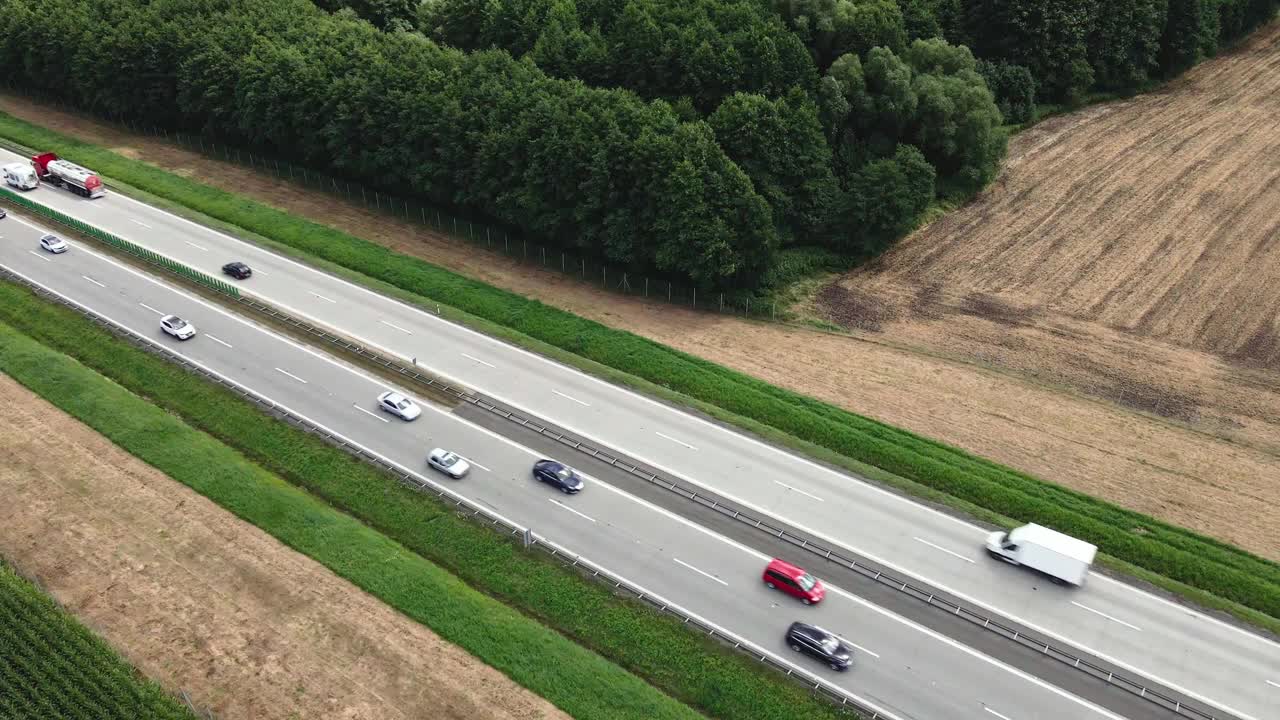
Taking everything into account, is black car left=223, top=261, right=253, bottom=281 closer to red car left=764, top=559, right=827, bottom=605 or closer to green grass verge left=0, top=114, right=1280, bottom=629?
green grass verge left=0, top=114, right=1280, bottom=629

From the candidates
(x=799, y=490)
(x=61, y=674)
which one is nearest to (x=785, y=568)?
(x=799, y=490)

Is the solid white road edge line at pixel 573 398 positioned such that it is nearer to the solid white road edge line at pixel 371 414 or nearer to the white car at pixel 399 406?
the white car at pixel 399 406

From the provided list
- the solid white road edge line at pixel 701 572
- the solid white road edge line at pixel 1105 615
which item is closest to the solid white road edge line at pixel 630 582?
the solid white road edge line at pixel 701 572

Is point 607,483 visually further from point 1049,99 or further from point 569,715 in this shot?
point 1049,99

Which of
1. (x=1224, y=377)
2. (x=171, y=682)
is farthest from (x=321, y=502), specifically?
(x=1224, y=377)

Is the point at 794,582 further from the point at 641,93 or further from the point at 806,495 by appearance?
the point at 641,93

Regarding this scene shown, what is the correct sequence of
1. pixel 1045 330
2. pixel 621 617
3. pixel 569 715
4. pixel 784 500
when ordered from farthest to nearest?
pixel 1045 330, pixel 784 500, pixel 621 617, pixel 569 715

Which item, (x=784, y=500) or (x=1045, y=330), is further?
(x=1045, y=330)
